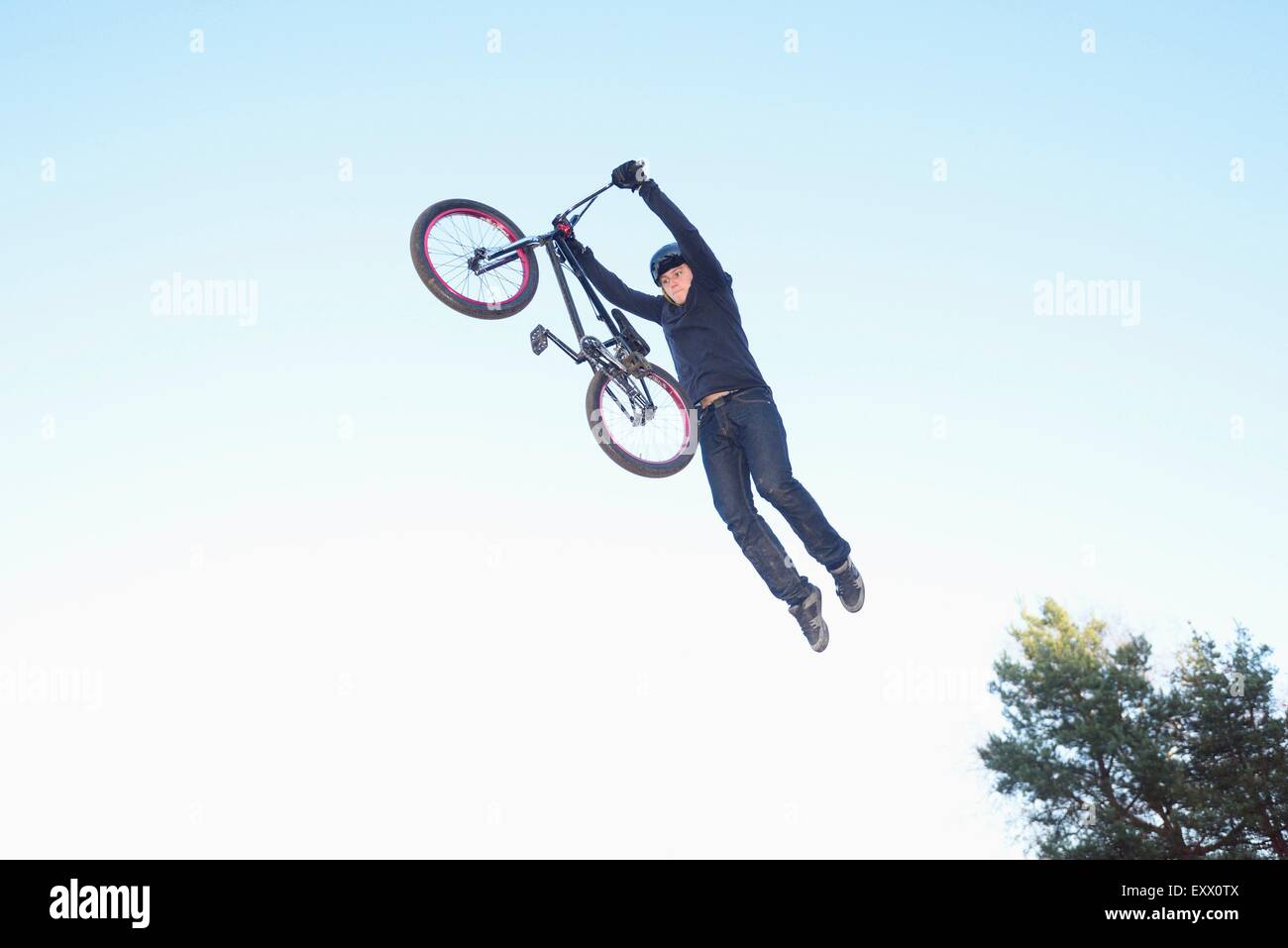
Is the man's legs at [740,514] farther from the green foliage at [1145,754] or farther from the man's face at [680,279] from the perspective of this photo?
the green foliage at [1145,754]

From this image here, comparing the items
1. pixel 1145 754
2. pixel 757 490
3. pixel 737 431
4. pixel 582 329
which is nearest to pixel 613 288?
pixel 582 329

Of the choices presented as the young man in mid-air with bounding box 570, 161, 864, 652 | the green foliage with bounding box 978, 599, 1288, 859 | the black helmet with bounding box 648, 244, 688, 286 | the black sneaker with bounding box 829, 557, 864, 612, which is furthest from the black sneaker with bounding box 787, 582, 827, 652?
the green foliage with bounding box 978, 599, 1288, 859

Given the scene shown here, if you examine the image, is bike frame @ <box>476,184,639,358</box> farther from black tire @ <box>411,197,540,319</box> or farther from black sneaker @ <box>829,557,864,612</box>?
black sneaker @ <box>829,557,864,612</box>

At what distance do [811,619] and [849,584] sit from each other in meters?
0.37

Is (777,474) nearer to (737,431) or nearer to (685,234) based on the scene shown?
(737,431)

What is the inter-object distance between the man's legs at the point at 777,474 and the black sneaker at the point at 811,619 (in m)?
0.25

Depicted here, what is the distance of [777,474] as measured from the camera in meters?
6.09
